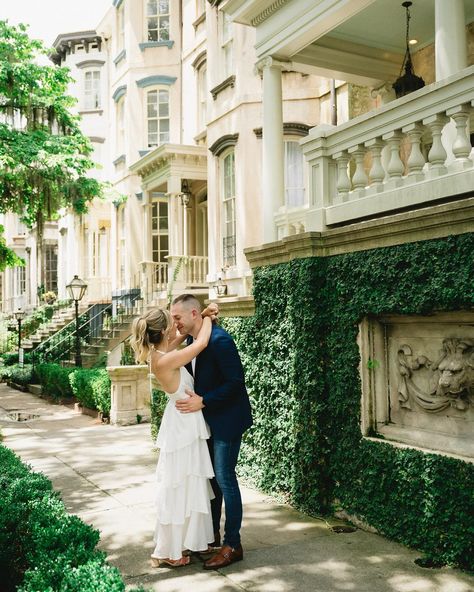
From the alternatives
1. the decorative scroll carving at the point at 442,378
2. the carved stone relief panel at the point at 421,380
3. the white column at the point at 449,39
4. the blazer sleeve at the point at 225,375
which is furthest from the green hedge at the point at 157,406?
the white column at the point at 449,39

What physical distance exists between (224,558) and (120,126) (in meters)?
21.6

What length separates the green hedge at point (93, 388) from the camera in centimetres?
1323

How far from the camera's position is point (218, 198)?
16484mm

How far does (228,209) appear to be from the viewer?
1625 centimetres

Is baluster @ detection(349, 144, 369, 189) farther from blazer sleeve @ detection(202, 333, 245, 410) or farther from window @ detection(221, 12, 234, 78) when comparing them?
window @ detection(221, 12, 234, 78)

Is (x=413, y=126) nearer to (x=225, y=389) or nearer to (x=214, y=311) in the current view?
(x=214, y=311)

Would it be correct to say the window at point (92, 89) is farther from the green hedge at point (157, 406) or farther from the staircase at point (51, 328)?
the green hedge at point (157, 406)

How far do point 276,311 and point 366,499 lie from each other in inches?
89.6

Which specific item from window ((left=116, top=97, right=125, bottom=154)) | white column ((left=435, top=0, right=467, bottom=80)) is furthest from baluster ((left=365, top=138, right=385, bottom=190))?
window ((left=116, top=97, right=125, bottom=154))

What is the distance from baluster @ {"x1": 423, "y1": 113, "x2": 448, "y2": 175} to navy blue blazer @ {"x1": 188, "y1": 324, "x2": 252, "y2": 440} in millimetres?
2344

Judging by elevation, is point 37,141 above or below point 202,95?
below

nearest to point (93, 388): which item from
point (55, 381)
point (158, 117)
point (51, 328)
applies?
point (55, 381)

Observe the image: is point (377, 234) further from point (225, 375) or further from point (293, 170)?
point (293, 170)

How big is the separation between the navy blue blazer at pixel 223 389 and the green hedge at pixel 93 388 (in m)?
8.54
